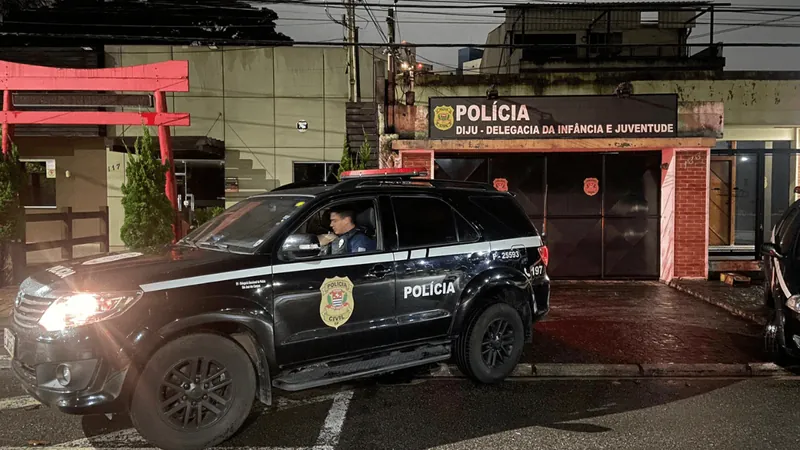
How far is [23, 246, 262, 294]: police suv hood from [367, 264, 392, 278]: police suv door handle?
0.90 meters

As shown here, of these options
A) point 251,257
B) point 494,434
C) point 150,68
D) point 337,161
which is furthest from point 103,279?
point 337,161

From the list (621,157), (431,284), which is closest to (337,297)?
(431,284)

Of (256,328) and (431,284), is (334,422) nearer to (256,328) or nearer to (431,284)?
(256,328)

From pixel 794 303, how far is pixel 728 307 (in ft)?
10.8

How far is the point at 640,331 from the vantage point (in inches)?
304

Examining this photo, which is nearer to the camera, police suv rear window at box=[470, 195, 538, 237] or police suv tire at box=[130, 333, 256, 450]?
police suv tire at box=[130, 333, 256, 450]

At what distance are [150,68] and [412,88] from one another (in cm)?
545

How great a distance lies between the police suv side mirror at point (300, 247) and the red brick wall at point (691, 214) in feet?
28.7

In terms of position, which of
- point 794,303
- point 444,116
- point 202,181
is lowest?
point 794,303

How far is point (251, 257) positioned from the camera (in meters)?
4.50

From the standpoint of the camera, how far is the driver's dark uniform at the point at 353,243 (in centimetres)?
509

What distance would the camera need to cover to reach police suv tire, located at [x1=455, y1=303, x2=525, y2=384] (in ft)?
18.3

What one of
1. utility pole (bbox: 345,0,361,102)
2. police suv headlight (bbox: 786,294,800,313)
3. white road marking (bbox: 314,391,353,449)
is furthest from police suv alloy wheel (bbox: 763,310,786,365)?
utility pole (bbox: 345,0,361,102)

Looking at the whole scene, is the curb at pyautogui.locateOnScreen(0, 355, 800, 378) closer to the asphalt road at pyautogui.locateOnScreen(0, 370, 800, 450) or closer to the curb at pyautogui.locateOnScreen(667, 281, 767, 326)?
the asphalt road at pyautogui.locateOnScreen(0, 370, 800, 450)
